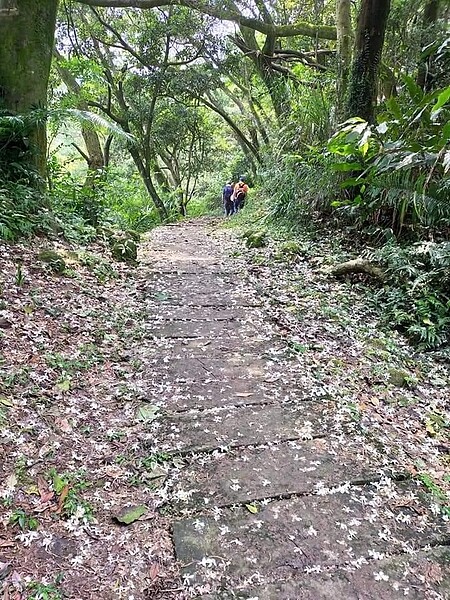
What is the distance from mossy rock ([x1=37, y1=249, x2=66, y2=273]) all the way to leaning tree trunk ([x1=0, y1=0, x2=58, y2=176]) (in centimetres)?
159

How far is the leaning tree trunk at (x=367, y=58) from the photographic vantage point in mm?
6602

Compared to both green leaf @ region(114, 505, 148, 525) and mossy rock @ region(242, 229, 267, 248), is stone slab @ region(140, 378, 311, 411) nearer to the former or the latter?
green leaf @ region(114, 505, 148, 525)

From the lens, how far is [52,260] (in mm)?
4871

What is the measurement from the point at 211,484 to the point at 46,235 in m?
3.83

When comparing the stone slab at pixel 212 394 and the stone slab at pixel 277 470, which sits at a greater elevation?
the stone slab at pixel 212 394

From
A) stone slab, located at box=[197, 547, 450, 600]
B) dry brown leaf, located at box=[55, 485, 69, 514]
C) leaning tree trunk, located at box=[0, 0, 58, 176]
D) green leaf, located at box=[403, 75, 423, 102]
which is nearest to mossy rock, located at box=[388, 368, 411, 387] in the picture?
stone slab, located at box=[197, 547, 450, 600]

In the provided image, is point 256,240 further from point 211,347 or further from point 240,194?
point 240,194

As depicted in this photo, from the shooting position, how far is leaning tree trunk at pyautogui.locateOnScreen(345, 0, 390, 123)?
21.7ft

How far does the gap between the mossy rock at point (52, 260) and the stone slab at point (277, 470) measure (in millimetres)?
2815

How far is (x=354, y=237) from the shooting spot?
259 inches

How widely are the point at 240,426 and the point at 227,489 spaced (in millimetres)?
602

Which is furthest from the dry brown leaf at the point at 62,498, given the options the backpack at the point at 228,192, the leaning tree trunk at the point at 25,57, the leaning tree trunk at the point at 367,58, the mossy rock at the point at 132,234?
the backpack at the point at 228,192

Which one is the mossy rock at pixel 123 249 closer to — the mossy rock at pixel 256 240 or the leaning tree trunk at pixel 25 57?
the leaning tree trunk at pixel 25 57

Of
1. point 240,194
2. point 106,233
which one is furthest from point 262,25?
point 106,233
